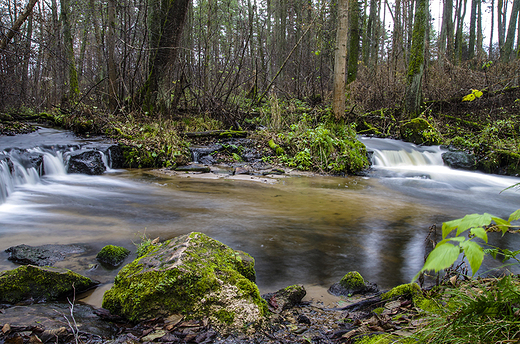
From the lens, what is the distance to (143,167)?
375 inches

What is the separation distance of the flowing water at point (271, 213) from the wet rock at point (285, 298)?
0.42 meters

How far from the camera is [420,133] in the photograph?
12.0m

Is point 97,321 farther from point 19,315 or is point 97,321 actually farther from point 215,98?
point 215,98

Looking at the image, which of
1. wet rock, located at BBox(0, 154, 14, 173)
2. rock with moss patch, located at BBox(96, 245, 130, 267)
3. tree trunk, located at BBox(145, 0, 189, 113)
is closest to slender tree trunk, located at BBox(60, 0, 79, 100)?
tree trunk, located at BBox(145, 0, 189, 113)

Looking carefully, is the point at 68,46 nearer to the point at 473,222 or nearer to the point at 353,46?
the point at 353,46

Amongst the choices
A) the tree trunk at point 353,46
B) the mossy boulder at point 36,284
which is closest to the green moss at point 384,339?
the mossy boulder at point 36,284

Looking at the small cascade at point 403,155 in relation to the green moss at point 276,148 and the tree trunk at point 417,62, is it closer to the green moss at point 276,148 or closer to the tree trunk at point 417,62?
the tree trunk at point 417,62

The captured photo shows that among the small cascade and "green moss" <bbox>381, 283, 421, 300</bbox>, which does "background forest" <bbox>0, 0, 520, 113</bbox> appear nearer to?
the small cascade

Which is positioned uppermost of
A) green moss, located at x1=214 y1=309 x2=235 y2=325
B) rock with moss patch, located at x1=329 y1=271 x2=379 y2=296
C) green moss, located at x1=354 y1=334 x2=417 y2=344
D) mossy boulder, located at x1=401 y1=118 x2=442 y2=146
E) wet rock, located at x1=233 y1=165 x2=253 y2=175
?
mossy boulder, located at x1=401 y1=118 x2=442 y2=146

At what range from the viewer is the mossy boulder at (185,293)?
7.07 feet

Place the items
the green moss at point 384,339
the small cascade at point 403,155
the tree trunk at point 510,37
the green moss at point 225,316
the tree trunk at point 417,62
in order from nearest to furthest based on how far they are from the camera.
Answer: the green moss at point 384,339 < the green moss at point 225,316 < the small cascade at point 403,155 < the tree trunk at point 417,62 < the tree trunk at point 510,37

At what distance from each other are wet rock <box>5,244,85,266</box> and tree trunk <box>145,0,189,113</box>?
25.8ft

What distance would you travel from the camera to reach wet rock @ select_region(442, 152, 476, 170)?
10.3m

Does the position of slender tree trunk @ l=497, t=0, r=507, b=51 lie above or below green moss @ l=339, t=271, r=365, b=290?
above
